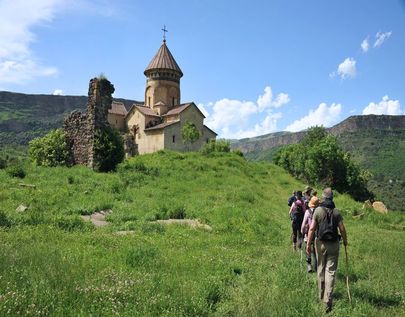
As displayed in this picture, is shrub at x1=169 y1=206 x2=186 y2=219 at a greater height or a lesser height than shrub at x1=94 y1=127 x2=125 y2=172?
lesser

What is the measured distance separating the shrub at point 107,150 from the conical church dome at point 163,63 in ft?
93.2

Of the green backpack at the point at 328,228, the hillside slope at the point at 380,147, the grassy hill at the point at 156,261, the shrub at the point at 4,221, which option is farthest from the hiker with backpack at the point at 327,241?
the hillside slope at the point at 380,147

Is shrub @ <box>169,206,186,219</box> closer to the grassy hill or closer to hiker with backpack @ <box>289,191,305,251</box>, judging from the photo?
the grassy hill

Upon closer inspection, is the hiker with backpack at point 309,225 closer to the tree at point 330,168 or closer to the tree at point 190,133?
the tree at point 330,168

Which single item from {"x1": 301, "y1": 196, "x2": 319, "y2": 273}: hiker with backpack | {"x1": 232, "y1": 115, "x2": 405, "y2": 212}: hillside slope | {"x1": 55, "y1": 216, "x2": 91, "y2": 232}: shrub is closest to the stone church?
{"x1": 55, "y1": 216, "x2": 91, "y2": 232}: shrub

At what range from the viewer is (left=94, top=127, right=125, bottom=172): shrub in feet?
77.7

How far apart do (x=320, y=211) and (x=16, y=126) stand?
18338 centimetres

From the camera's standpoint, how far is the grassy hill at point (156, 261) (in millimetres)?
5410

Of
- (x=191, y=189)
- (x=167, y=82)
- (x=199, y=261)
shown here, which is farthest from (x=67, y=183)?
(x=167, y=82)

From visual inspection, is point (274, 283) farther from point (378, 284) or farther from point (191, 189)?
point (191, 189)

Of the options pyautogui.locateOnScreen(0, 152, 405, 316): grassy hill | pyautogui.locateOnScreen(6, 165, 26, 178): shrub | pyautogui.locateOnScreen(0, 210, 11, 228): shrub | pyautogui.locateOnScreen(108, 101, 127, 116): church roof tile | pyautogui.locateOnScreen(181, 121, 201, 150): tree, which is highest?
pyautogui.locateOnScreen(108, 101, 127, 116): church roof tile

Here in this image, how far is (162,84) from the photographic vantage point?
5159 centimetres

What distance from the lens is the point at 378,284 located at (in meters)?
8.05

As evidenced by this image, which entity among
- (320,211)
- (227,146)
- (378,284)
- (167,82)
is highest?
(167,82)
